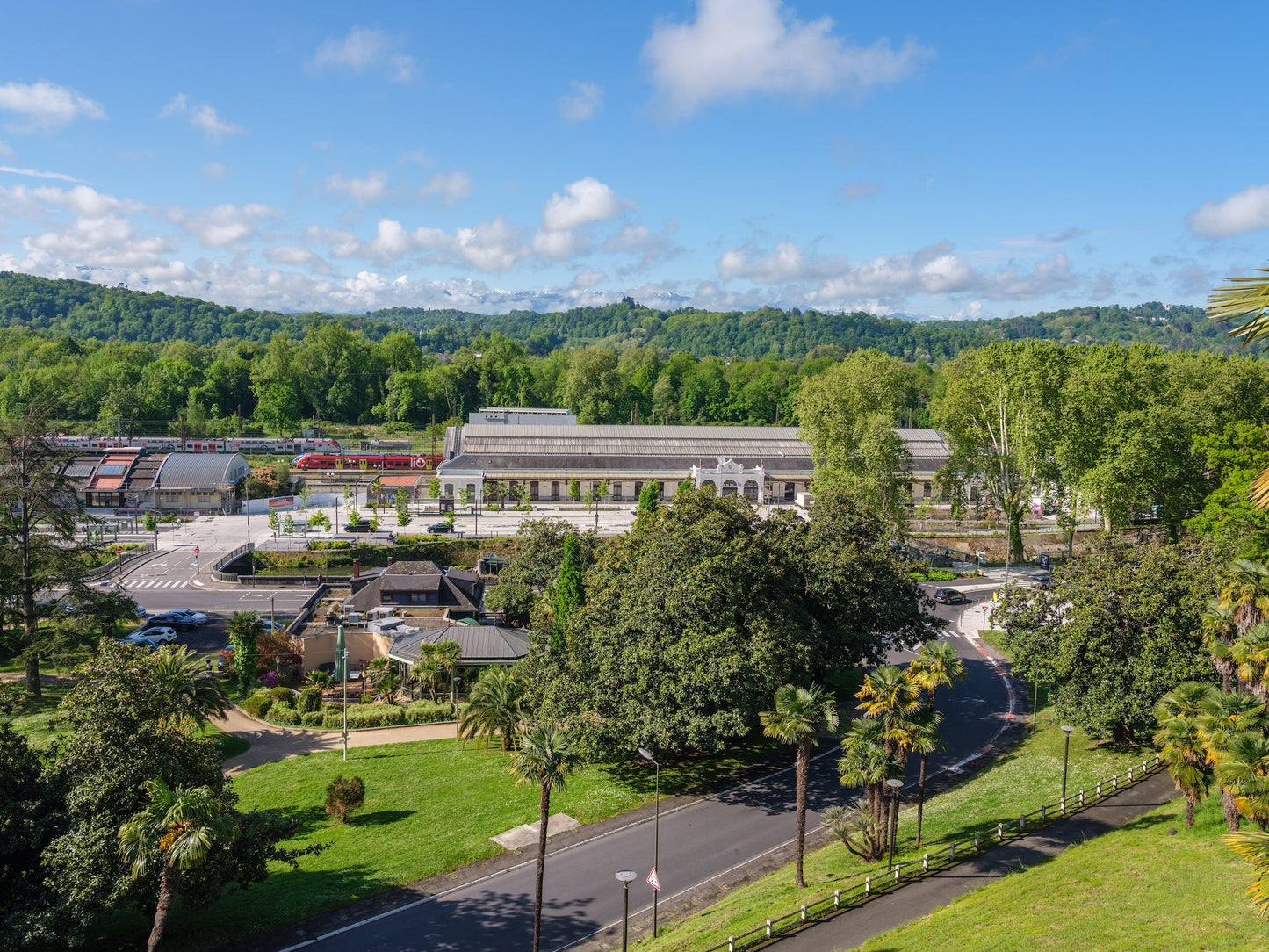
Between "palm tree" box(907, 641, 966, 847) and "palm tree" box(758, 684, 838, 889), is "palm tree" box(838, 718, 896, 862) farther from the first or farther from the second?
"palm tree" box(758, 684, 838, 889)

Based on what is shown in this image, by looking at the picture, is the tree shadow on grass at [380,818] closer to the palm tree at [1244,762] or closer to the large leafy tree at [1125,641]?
the palm tree at [1244,762]

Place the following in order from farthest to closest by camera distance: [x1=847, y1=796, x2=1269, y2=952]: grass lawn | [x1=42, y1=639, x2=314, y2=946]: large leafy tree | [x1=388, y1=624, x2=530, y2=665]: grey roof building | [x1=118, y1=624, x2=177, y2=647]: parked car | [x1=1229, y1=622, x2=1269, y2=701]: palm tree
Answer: [x1=118, y1=624, x2=177, y2=647]: parked car, [x1=388, y1=624, x2=530, y2=665]: grey roof building, [x1=1229, y1=622, x2=1269, y2=701]: palm tree, [x1=42, y1=639, x2=314, y2=946]: large leafy tree, [x1=847, y1=796, x2=1269, y2=952]: grass lawn

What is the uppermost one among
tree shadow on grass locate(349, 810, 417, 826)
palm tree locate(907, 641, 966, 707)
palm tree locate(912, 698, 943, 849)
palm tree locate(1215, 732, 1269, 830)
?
palm tree locate(907, 641, 966, 707)

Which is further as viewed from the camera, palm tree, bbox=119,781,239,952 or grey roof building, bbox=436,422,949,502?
grey roof building, bbox=436,422,949,502

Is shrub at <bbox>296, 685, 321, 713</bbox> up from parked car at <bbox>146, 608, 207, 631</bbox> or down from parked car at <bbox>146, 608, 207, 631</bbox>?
down

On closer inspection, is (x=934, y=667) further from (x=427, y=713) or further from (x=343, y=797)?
(x=427, y=713)

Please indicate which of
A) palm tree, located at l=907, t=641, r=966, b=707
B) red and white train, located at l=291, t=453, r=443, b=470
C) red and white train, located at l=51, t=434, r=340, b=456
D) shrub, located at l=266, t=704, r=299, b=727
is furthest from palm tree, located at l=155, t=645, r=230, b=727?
red and white train, located at l=51, t=434, r=340, b=456

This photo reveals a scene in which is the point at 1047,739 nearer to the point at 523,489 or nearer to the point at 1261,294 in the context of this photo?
the point at 1261,294
